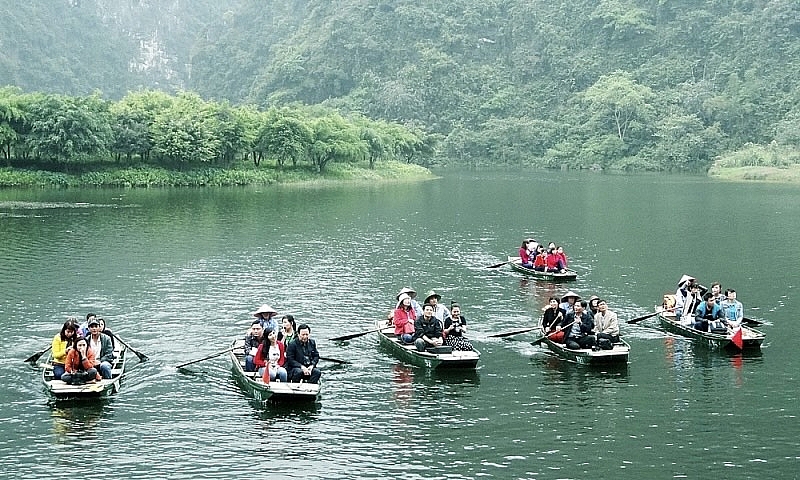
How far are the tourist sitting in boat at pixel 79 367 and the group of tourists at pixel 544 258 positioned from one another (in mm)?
23860

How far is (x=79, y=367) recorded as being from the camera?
2356 centimetres

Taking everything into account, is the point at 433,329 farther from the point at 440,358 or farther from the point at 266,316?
the point at 266,316

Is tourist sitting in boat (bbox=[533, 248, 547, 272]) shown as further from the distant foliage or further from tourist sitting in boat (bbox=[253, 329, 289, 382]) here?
the distant foliage

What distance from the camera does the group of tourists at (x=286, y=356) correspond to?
23469 millimetres

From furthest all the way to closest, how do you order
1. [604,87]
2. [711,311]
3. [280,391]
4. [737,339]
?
[604,87] < [711,311] < [737,339] < [280,391]

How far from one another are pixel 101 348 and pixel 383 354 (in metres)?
8.26

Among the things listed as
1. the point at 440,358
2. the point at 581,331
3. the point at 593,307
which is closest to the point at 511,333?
the point at 593,307

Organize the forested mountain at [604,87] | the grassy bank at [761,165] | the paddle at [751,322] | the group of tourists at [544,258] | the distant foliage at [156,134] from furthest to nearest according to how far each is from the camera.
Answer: the forested mountain at [604,87] → the grassy bank at [761,165] → the distant foliage at [156,134] → the group of tourists at [544,258] → the paddle at [751,322]

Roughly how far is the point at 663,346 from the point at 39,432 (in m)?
18.3

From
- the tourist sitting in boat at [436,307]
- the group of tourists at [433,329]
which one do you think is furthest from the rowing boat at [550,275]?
the tourist sitting in boat at [436,307]

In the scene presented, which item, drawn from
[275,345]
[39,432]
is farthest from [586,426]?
[39,432]

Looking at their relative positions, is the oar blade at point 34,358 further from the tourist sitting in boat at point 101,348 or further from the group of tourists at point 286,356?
the group of tourists at point 286,356

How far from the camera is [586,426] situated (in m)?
22.2

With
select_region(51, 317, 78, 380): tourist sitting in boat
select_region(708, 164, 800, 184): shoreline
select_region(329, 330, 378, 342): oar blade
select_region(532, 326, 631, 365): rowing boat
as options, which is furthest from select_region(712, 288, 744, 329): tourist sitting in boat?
select_region(708, 164, 800, 184): shoreline
